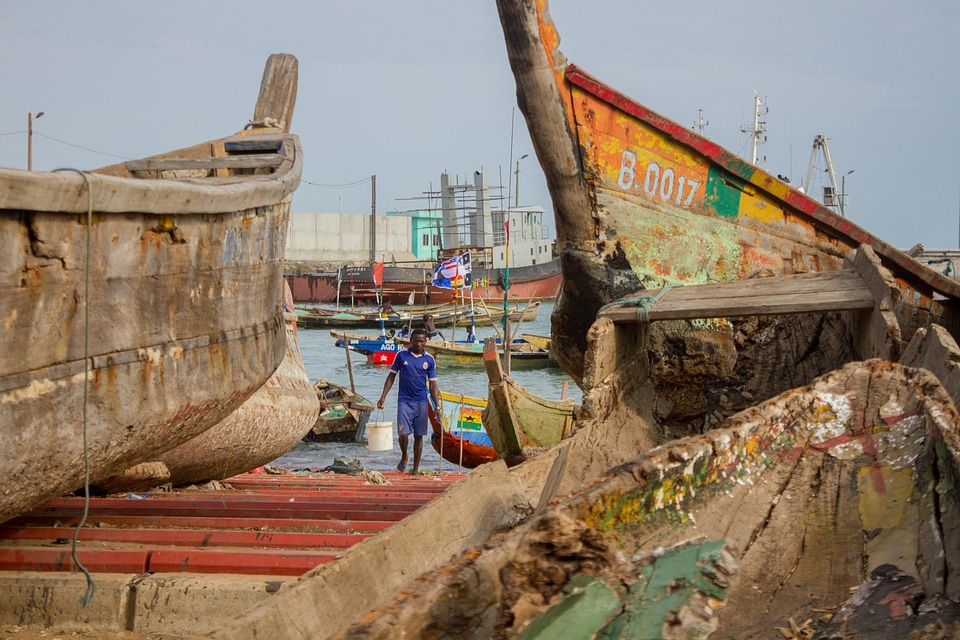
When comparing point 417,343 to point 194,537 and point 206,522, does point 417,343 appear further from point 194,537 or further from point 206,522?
point 194,537

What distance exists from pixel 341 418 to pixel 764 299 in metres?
14.6

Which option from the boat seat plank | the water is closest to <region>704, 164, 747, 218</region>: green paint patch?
the boat seat plank

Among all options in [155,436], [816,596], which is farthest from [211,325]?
[816,596]

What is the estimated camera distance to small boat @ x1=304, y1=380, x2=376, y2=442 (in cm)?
1848

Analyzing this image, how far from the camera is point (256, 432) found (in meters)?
7.43

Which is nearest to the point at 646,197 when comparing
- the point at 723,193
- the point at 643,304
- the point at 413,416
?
the point at 723,193

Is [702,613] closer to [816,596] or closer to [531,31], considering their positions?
[816,596]

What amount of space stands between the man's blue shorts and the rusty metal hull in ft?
A: 4.70

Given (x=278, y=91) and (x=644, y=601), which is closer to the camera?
(x=644, y=601)

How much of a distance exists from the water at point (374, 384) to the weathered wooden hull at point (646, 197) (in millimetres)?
8065

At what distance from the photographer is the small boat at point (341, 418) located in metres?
18.5

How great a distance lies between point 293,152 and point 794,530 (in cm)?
450

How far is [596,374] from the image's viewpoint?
466cm

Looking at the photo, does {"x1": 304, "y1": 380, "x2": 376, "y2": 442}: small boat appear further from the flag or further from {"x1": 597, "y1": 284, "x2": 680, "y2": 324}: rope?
{"x1": 597, "y1": 284, "x2": 680, "y2": 324}: rope
